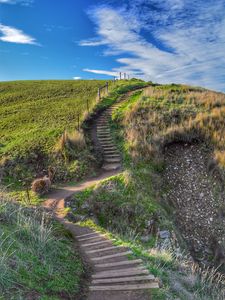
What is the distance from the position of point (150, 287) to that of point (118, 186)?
7.80m

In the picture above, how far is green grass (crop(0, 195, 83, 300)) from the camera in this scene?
5902 mm

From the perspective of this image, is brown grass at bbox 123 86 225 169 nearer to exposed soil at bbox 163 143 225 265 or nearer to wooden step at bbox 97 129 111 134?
exposed soil at bbox 163 143 225 265

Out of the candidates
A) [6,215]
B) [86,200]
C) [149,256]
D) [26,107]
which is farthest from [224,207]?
[26,107]

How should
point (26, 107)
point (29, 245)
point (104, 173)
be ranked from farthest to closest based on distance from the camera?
point (26, 107)
point (104, 173)
point (29, 245)

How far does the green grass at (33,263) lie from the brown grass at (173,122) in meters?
10.2

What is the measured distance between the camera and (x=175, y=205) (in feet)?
50.5

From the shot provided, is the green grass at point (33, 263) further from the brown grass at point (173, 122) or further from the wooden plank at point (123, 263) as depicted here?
the brown grass at point (173, 122)

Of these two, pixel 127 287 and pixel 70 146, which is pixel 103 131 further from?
pixel 127 287

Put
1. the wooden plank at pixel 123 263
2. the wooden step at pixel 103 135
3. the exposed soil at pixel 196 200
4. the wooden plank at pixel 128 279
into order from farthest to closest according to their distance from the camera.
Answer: the wooden step at pixel 103 135, the exposed soil at pixel 196 200, the wooden plank at pixel 123 263, the wooden plank at pixel 128 279

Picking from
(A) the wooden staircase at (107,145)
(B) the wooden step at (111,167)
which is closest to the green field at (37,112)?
(A) the wooden staircase at (107,145)

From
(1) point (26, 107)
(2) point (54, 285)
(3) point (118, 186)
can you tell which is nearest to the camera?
(2) point (54, 285)

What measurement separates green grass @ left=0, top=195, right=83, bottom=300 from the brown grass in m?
10.2

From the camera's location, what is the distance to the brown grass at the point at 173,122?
18.5 metres

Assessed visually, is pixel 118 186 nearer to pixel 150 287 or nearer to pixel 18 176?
pixel 18 176
